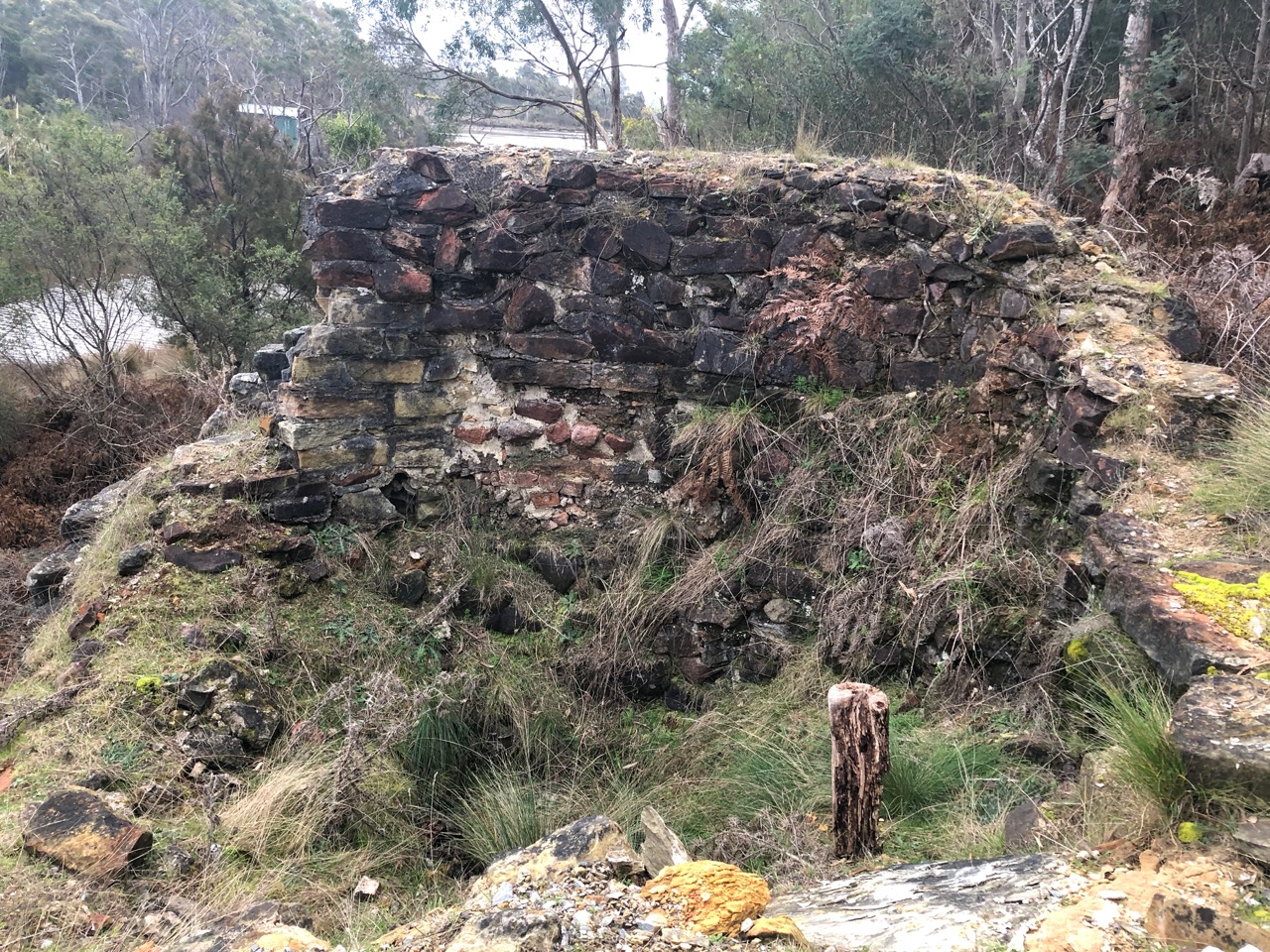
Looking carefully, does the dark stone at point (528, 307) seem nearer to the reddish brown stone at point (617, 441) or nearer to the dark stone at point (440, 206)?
the dark stone at point (440, 206)

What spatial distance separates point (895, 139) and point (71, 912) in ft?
27.7

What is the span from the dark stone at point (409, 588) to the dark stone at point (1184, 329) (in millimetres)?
3937

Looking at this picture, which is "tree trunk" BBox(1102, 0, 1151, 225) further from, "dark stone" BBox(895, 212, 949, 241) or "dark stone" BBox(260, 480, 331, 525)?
"dark stone" BBox(260, 480, 331, 525)

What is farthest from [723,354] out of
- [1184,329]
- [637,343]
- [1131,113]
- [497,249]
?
[1131,113]

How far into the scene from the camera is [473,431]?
4.76 meters

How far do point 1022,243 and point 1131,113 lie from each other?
548 centimetres

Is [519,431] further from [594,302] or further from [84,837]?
[84,837]

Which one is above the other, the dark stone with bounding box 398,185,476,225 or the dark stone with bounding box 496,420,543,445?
the dark stone with bounding box 398,185,476,225

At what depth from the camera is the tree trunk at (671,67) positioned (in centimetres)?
976

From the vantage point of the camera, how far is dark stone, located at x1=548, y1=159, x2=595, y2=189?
4.51m

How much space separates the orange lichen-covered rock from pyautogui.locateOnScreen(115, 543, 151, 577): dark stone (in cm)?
327

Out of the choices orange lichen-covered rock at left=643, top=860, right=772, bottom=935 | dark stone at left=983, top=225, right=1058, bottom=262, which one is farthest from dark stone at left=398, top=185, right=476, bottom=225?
orange lichen-covered rock at left=643, top=860, right=772, bottom=935

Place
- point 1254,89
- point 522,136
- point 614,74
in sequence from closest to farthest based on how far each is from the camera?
point 1254,89, point 614,74, point 522,136

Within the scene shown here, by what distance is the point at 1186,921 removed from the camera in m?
1.66
